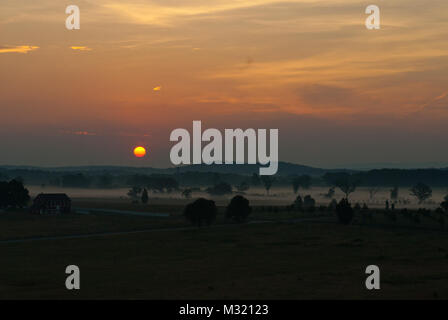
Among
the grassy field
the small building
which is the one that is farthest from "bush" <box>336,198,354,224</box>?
the small building

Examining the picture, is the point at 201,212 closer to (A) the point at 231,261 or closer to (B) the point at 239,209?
(B) the point at 239,209

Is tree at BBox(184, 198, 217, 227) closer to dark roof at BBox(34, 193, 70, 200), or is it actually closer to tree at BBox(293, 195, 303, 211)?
dark roof at BBox(34, 193, 70, 200)

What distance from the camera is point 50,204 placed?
13012 centimetres

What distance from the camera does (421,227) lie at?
97562 millimetres

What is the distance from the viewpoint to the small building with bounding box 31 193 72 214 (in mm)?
128500

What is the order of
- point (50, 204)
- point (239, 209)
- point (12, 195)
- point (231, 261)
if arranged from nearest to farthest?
point (231, 261) < point (239, 209) < point (50, 204) < point (12, 195)

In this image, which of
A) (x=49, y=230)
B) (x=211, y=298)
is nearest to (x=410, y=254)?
(x=211, y=298)

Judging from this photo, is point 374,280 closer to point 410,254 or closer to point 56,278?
point 410,254

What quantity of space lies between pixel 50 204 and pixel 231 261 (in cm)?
7830

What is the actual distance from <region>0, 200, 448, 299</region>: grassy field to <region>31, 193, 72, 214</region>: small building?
80.1ft

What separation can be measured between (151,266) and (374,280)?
70.8ft

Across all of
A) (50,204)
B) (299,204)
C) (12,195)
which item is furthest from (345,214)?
(12,195)

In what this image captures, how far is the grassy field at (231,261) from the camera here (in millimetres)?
43062
